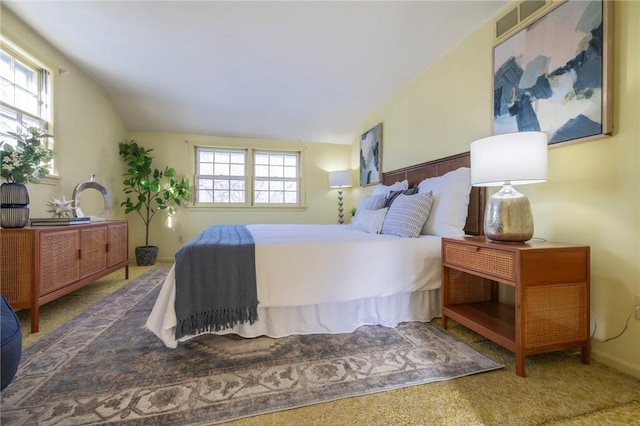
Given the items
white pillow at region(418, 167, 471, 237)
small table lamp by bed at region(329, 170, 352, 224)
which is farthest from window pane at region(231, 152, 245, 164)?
white pillow at region(418, 167, 471, 237)

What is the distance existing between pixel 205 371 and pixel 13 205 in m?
1.85

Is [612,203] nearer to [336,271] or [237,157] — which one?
[336,271]

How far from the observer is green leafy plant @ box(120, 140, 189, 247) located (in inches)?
163

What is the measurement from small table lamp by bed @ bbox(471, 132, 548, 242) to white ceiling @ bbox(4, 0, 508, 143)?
1391 millimetres

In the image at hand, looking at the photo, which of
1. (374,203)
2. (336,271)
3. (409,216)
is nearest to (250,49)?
(374,203)

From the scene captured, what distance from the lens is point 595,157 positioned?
4.96 feet

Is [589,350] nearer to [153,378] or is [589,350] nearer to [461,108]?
[461,108]

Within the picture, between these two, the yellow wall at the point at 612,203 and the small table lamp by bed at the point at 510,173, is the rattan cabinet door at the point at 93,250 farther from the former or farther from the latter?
the yellow wall at the point at 612,203

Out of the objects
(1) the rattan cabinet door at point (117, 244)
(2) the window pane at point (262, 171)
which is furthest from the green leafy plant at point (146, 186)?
(2) the window pane at point (262, 171)

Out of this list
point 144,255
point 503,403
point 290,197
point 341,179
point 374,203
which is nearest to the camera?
point 503,403

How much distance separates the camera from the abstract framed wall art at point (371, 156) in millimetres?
3934

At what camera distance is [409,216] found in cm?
217

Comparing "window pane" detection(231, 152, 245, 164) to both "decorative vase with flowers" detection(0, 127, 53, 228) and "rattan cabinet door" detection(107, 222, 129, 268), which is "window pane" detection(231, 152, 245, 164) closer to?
"rattan cabinet door" detection(107, 222, 129, 268)

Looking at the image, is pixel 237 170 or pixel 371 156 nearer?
pixel 371 156
